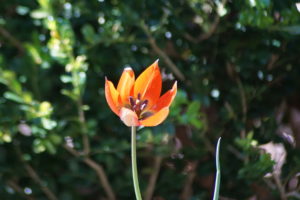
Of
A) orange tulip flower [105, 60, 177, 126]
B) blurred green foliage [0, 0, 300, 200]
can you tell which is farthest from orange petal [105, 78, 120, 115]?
blurred green foliage [0, 0, 300, 200]

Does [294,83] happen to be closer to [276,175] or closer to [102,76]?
[276,175]

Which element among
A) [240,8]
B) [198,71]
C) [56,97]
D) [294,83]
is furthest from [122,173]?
[240,8]

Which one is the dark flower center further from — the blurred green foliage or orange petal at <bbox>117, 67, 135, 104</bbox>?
the blurred green foliage

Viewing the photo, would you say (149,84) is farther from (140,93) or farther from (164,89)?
(164,89)

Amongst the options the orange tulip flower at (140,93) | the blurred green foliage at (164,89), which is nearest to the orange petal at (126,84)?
the orange tulip flower at (140,93)

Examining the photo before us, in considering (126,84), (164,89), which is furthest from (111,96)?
(164,89)

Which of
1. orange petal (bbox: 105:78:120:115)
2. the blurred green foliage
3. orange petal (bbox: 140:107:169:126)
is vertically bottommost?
orange petal (bbox: 140:107:169:126)
